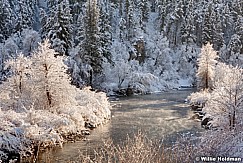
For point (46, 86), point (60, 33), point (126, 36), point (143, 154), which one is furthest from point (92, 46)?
point (143, 154)

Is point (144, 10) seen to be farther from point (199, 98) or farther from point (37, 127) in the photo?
Answer: point (37, 127)

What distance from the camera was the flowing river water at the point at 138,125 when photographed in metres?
21.0

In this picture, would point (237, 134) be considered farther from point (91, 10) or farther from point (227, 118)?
point (91, 10)

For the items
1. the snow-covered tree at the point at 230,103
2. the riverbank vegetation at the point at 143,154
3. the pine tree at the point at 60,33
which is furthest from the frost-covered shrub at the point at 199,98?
the riverbank vegetation at the point at 143,154

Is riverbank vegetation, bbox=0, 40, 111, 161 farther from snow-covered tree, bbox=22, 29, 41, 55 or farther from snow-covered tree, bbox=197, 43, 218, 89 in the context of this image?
snow-covered tree, bbox=22, 29, 41, 55

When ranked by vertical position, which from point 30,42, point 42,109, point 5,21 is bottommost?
point 42,109

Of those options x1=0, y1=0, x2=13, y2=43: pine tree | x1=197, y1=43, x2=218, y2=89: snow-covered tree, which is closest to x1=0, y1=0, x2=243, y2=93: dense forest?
x1=0, y1=0, x2=13, y2=43: pine tree

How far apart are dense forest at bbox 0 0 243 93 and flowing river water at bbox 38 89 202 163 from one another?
10.3 meters

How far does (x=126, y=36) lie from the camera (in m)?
69.7

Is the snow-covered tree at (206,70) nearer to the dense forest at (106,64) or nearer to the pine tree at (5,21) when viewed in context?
the dense forest at (106,64)

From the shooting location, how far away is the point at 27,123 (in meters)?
21.8

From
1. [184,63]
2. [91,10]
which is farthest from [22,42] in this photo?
[184,63]

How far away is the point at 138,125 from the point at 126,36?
43.5 metres

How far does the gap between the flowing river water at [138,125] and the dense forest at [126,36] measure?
405 inches
